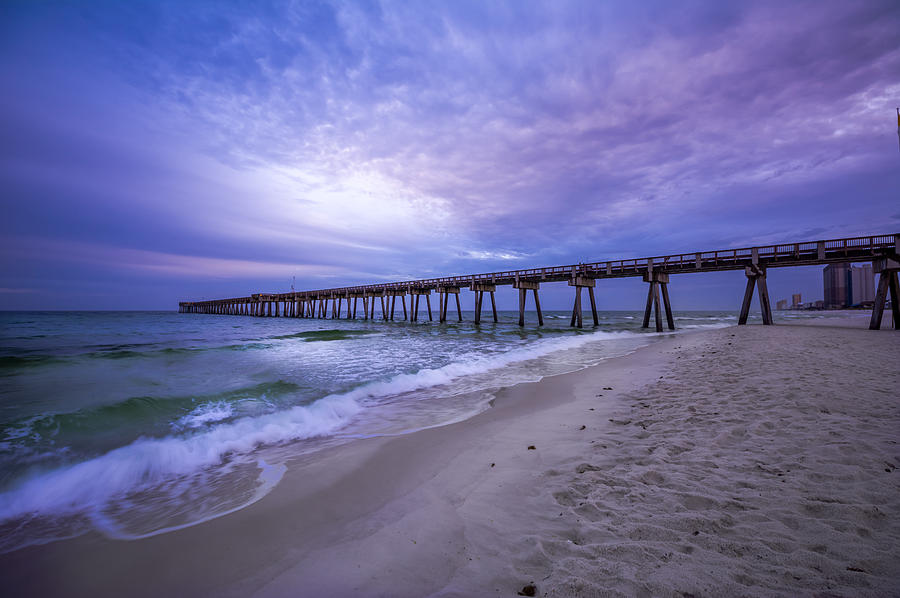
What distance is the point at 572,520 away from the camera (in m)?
2.69

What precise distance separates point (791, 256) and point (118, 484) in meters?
27.7

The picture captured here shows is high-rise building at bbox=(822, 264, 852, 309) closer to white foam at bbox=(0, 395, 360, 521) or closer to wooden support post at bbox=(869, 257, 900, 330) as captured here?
wooden support post at bbox=(869, 257, 900, 330)

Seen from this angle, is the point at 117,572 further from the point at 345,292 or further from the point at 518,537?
the point at 345,292

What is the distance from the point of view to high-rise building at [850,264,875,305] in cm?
8748

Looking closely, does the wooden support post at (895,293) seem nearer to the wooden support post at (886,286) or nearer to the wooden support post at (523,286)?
the wooden support post at (886,286)

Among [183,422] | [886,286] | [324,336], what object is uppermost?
[886,286]

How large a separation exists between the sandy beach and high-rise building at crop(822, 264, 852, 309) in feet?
426

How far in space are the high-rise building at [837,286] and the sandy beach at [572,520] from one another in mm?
129731

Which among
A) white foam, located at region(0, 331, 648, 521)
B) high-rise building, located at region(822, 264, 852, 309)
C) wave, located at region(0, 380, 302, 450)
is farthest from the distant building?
wave, located at region(0, 380, 302, 450)

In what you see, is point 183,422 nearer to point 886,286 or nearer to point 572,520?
point 572,520

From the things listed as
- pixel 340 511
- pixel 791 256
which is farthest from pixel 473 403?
pixel 791 256

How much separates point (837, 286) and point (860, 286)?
6.28 meters

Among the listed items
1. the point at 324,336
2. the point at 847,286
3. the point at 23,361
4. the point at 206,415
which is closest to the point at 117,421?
the point at 206,415

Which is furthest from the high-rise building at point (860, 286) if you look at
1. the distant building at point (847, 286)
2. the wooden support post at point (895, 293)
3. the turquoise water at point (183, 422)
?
the turquoise water at point (183, 422)
